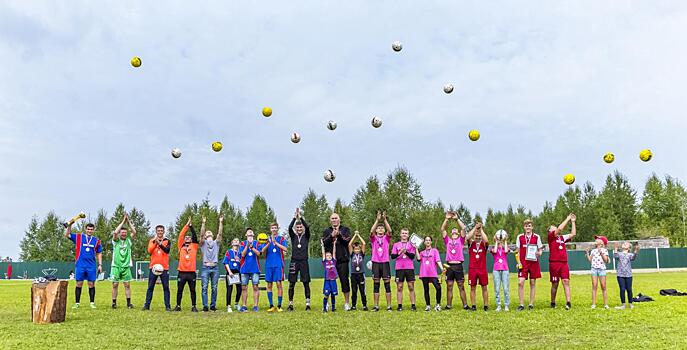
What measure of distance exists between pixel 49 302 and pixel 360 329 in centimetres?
588

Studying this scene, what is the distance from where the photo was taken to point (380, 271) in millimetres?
13555

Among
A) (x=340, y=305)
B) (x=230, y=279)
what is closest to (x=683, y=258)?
(x=340, y=305)

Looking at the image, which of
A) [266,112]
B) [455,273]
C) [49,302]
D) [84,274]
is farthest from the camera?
[266,112]

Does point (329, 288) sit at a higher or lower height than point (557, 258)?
lower

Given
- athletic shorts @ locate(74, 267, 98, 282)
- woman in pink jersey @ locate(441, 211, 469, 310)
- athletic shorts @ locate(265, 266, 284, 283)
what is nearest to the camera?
woman in pink jersey @ locate(441, 211, 469, 310)

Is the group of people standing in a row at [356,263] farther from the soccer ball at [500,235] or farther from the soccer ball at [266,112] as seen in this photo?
the soccer ball at [266,112]

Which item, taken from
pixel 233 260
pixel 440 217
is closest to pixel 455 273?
pixel 233 260

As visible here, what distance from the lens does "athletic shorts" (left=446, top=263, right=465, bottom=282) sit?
13.2 m

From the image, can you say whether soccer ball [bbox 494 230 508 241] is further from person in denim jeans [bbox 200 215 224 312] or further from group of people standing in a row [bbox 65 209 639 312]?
person in denim jeans [bbox 200 215 224 312]

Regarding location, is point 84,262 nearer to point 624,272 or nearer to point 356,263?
point 356,263

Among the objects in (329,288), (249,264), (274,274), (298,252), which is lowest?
(329,288)

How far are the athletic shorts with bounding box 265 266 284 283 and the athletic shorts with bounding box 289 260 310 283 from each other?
253mm

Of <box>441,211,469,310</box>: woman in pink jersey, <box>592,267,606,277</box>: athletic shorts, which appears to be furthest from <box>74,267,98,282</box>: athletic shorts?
<box>592,267,606,277</box>: athletic shorts

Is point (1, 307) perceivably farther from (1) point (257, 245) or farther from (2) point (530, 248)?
(2) point (530, 248)
